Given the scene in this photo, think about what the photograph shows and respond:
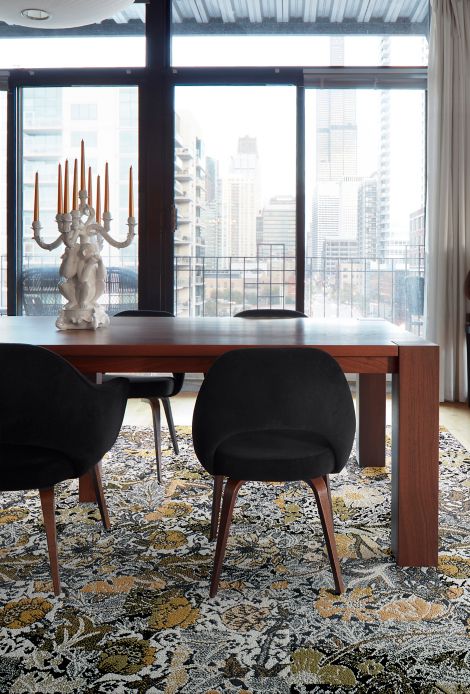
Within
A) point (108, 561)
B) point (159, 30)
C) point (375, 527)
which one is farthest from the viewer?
point (159, 30)

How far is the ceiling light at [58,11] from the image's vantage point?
103 inches

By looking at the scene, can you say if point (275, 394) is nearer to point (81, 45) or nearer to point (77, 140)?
point (77, 140)

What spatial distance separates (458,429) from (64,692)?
3.20 metres

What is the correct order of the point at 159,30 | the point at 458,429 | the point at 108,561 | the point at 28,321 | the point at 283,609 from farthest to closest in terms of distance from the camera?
the point at 159,30
the point at 458,429
the point at 28,321
the point at 108,561
the point at 283,609

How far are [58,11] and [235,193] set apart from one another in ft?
9.85

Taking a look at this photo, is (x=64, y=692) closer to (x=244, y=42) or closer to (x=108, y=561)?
(x=108, y=561)

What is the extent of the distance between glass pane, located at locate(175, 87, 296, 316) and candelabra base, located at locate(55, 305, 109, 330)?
268 centimetres

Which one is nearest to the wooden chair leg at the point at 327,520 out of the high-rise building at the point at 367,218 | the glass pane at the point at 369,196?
the glass pane at the point at 369,196

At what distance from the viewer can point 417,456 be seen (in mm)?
2393

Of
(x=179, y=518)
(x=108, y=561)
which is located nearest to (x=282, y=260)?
(x=179, y=518)

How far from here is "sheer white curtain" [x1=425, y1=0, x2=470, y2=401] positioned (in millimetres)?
5230

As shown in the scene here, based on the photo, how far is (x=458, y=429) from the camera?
14.4 ft

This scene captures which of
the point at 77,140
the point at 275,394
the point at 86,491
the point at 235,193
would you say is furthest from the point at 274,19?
the point at 275,394

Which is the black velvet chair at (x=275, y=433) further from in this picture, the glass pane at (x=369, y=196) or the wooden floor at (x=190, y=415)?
the glass pane at (x=369, y=196)
